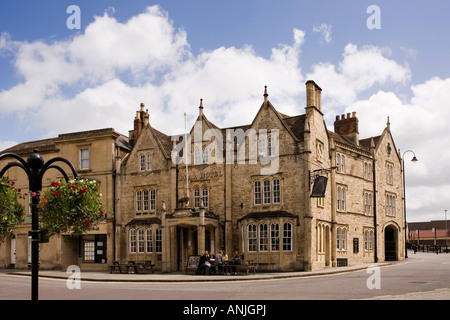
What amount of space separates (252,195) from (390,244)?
17713 mm

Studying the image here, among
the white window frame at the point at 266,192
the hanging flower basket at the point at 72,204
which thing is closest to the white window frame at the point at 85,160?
the white window frame at the point at 266,192

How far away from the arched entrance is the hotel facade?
2.19 meters

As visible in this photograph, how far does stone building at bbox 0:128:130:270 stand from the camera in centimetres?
4091


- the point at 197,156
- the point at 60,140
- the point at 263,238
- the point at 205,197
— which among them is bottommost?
the point at 263,238

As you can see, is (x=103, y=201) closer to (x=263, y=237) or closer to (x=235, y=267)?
(x=263, y=237)

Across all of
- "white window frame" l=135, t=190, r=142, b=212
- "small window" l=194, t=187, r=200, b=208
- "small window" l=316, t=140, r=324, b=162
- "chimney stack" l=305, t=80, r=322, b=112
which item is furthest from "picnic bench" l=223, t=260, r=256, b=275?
"chimney stack" l=305, t=80, r=322, b=112

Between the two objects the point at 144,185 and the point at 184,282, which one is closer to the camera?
the point at 184,282

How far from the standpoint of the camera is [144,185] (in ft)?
132

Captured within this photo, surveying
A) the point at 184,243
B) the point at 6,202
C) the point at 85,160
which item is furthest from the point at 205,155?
the point at 6,202

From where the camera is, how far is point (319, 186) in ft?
108

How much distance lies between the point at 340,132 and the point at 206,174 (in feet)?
48.5

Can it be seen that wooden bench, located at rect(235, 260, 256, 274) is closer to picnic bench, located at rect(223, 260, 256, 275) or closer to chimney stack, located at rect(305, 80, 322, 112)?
picnic bench, located at rect(223, 260, 256, 275)
